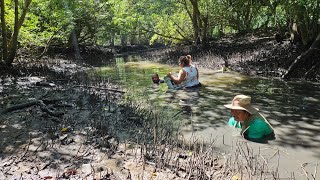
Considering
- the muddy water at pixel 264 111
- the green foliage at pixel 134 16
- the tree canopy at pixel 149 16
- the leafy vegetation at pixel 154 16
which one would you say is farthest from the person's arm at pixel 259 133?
the green foliage at pixel 134 16

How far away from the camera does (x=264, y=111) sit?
659cm

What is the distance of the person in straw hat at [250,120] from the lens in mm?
4688

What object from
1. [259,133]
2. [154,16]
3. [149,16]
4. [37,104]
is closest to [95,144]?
[37,104]

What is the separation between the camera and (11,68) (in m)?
10.7

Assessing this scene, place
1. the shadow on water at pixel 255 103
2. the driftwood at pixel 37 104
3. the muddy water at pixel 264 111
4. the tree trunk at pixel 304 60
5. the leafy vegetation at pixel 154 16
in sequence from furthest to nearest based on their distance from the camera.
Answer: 1. the leafy vegetation at pixel 154 16
2. the tree trunk at pixel 304 60
3. the driftwood at pixel 37 104
4. the shadow on water at pixel 255 103
5. the muddy water at pixel 264 111

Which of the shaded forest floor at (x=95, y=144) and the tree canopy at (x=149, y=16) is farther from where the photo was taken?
the tree canopy at (x=149, y=16)

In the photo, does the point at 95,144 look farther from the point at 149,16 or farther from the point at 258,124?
the point at 149,16

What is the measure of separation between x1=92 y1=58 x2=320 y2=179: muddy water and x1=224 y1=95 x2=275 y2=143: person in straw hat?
157mm

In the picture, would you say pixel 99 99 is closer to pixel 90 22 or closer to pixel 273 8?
pixel 273 8

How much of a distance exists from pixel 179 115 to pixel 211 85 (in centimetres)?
360

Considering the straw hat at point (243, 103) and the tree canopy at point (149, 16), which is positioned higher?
the tree canopy at point (149, 16)

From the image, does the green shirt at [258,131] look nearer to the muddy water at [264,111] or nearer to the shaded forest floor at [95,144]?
the muddy water at [264,111]

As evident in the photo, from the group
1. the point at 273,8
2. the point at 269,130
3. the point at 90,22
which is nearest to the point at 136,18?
the point at 90,22

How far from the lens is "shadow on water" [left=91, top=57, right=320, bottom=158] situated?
212 inches
